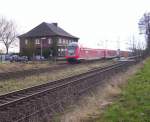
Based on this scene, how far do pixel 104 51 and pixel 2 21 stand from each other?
41684mm

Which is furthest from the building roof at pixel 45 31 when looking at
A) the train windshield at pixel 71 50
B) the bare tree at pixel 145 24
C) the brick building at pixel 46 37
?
the train windshield at pixel 71 50

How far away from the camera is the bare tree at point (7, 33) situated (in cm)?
8860

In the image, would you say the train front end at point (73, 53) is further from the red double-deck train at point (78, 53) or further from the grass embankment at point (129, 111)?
the grass embankment at point (129, 111)

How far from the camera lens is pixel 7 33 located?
9194 cm

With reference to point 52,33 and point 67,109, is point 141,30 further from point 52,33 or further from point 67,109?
point 67,109

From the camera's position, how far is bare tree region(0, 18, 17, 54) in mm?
88600

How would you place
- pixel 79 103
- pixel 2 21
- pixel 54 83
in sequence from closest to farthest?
pixel 79 103 < pixel 54 83 < pixel 2 21

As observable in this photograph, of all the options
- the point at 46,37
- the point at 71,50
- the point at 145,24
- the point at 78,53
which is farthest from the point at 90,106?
the point at 46,37

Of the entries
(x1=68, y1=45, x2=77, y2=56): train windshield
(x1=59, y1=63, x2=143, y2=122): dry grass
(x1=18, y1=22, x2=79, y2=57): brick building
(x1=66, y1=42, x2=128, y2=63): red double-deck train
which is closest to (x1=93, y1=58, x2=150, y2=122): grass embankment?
(x1=59, y1=63, x2=143, y2=122): dry grass

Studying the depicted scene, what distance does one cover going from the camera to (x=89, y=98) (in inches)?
548

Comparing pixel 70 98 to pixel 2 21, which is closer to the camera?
pixel 70 98

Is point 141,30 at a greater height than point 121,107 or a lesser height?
greater

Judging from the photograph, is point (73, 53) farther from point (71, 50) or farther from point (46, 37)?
point (46, 37)

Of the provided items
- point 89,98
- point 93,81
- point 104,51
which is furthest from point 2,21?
point 89,98
